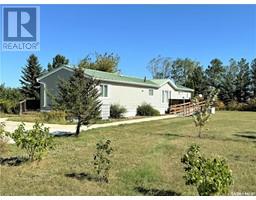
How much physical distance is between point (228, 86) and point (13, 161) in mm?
45658

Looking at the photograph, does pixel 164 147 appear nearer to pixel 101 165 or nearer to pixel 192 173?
pixel 101 165

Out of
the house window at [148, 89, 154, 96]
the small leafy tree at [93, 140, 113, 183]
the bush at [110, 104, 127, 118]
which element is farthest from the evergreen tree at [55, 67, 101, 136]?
the house window at [148, 89, 154, 96]

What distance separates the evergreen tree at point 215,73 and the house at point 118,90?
19136 millimetres

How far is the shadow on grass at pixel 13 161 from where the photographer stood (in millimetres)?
8662

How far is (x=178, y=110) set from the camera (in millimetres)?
34719

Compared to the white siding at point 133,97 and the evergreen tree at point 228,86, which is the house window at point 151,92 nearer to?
the white siding at point 133,97

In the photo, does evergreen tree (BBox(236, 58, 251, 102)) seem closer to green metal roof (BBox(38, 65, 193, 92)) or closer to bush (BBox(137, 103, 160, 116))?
green metal roof (BBox(38, 65, 193, 92))

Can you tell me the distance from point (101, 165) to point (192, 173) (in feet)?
8.46

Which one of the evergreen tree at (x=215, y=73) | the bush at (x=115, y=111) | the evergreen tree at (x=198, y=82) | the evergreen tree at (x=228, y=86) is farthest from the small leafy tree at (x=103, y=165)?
the evergreen tree at (x=215, y=73)

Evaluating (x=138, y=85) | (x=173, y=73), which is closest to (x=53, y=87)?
(x=138, y=85)

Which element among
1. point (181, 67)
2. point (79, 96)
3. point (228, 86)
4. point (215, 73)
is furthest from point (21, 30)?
point (181, 67)

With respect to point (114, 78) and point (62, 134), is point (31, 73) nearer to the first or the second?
point (114, 78)

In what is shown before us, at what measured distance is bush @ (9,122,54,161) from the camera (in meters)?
8.31
